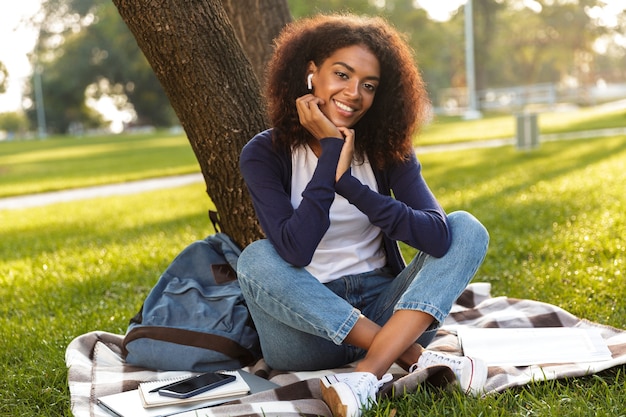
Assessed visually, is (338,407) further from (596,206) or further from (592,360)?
(596,206)

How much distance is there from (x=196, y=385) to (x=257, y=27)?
9.01 ft

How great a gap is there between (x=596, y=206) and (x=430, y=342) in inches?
144

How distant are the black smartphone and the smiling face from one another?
1.04 metres

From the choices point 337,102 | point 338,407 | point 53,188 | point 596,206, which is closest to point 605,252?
point 596,206

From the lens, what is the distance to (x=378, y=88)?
3.14m

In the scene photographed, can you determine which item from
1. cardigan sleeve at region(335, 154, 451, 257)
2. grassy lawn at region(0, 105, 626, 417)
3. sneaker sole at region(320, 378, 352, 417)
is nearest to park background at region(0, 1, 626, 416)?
grassy lawn at region(0, 105, 626, 417)

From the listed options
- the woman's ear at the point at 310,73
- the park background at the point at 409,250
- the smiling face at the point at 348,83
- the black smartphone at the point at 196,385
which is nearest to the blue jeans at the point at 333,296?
the black smartphone at the point at 196,385

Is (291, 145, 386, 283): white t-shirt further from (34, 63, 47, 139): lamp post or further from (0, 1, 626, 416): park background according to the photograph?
(34, 63, 47, 139): lamp post

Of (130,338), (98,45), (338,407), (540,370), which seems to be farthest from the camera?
(98,45)

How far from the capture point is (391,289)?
119 inches

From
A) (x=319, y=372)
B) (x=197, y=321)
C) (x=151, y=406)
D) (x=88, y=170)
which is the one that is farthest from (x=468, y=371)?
(x=88, y=170)

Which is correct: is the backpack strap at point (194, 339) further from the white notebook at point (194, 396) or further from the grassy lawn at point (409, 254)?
the grassy lawn at point (409, 254)

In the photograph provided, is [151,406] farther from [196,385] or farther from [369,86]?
[369,86]

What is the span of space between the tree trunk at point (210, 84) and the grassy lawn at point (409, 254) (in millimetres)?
889
